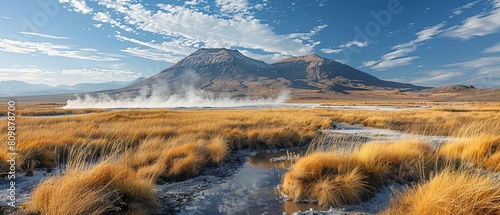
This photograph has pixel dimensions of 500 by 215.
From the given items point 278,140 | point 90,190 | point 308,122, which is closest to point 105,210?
point 90,190

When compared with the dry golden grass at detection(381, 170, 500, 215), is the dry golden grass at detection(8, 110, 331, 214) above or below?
below

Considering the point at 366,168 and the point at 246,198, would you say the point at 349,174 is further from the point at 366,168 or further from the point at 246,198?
the point at 246,198

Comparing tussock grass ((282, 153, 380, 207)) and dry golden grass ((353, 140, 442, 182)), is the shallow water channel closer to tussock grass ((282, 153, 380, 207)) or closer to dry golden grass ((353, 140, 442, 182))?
tussock grass ((282, 153, 380, 207))

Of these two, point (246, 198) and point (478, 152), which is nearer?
point (246, 198)

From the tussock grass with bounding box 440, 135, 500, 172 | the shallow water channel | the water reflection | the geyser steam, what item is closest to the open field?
the tussock grass with bounding box 440, 135, 500, 172

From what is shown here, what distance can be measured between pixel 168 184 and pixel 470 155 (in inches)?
379

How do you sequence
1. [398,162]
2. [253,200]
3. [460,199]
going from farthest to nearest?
[398,162] < [253,200] < [460,199]

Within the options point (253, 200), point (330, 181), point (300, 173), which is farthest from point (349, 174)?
point (253, 200)

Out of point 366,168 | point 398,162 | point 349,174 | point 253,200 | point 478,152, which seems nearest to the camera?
point 349,174

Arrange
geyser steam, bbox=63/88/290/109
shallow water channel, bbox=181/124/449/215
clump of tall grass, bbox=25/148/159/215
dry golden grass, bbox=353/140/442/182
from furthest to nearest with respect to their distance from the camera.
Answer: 1. geyser steam, bbox=63/88/290/109
2. dry golden grass, bbox=353/140/442/182
3. shallow water channel, bbox=181/124/449/215
4. clump of tall grass, bbox=25/148/159/215

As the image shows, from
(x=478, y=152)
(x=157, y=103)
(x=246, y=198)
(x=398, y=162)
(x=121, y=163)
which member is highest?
(x=478, y=152)

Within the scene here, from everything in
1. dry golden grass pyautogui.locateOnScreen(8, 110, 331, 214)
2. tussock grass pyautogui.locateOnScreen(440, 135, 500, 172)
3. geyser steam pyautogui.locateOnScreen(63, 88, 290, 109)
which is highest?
tussock grass pyautogui.locateOnScreen(440, 135, 500, 172)

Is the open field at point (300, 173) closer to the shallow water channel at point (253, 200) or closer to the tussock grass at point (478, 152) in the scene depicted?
the tussock grass at point (478, 152)

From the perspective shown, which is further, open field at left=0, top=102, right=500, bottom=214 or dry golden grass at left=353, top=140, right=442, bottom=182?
dry golden grass at left=353, top=140, right=442, bottom=182
